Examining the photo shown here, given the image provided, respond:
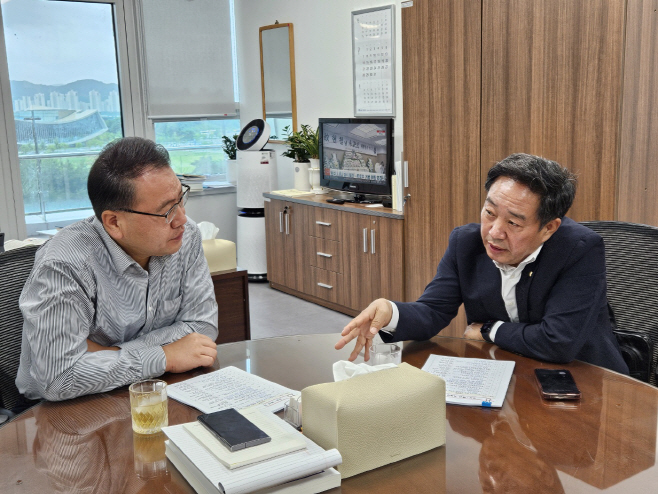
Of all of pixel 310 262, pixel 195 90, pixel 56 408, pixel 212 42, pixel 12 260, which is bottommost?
pixel 310 262

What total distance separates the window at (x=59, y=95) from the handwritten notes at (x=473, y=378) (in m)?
4.97

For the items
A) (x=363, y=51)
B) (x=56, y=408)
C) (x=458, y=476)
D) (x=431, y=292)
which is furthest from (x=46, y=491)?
(x=363, y=51)

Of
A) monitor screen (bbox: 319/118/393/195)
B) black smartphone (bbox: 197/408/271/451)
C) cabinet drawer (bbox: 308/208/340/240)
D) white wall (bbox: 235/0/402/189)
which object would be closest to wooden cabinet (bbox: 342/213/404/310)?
cabinet drawer (bbox: 308/208/340/240)

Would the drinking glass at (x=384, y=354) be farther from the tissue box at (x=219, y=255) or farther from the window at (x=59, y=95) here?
the window at (x=59, y=95)

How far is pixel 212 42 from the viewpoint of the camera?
6.44m

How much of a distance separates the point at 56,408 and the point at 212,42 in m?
5.42

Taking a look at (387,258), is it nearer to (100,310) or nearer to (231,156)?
(231,156)

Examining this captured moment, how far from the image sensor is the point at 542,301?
6.36 feet

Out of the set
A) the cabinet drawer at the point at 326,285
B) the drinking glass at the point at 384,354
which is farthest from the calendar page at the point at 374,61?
the drinking glass at the point at 384,354

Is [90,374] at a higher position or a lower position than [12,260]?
lower

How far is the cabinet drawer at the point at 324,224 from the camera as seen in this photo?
192 inches

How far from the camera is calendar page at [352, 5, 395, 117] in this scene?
15.9ft

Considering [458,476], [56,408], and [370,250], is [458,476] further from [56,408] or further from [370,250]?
[370,250]

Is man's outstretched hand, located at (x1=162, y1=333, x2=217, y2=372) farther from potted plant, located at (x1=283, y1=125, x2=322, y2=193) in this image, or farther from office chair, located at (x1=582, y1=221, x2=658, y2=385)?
potted plant, located at (x1=283, y1=125, x2=322, y2=193)
